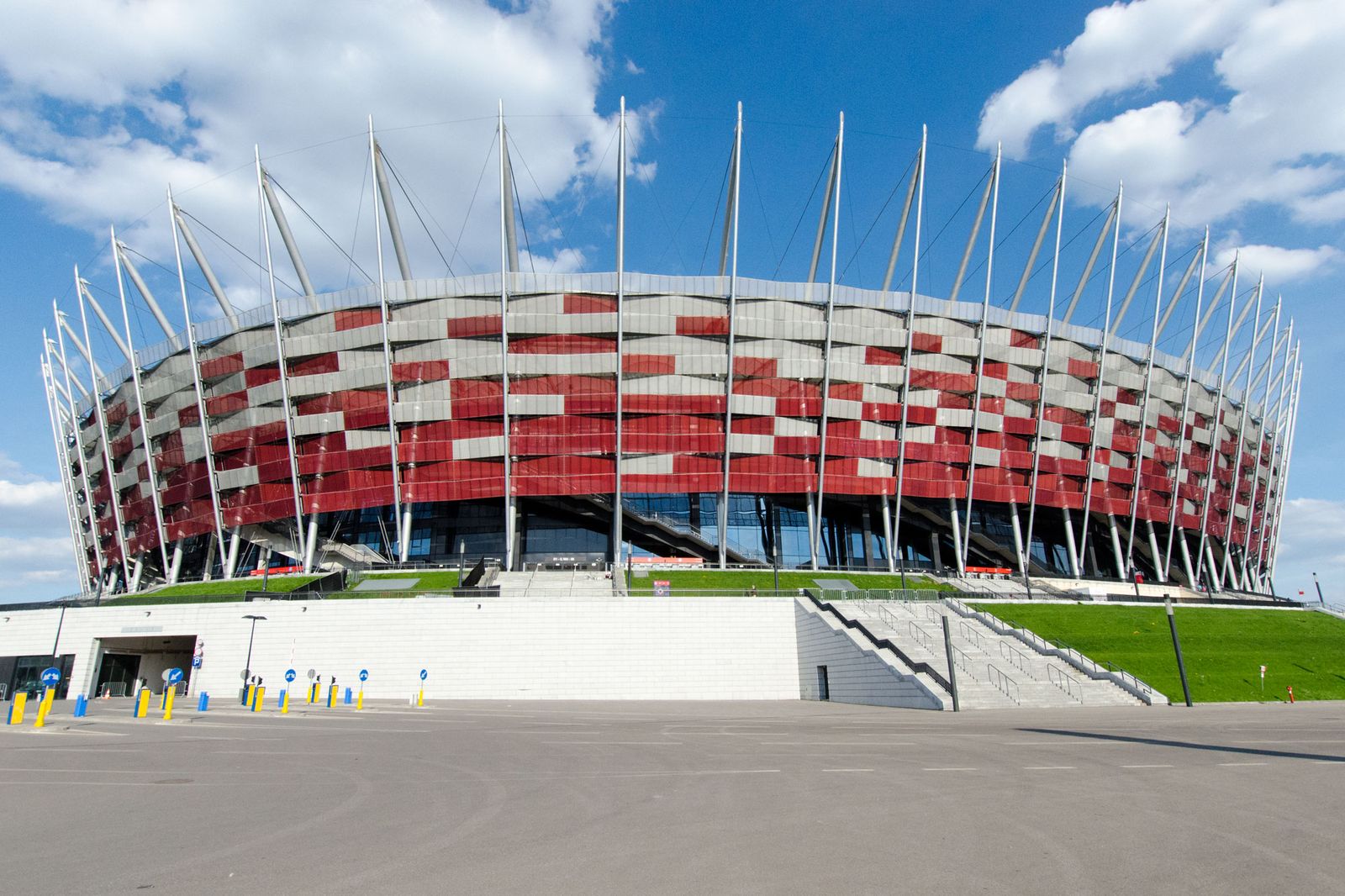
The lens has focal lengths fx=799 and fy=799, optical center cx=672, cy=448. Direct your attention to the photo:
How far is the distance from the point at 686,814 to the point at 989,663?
29.8 meters

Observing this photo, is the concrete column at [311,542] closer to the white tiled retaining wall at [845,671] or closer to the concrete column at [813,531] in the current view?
the concrete column at [813,531]

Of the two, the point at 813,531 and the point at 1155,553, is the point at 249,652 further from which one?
the point at 1155,553

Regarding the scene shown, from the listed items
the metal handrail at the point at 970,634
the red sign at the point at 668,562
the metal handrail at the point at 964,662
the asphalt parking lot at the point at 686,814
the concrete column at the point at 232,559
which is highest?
the concrete column at the point at 232,559

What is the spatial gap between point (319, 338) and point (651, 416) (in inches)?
1189

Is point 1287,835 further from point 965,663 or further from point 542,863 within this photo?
point 965,663

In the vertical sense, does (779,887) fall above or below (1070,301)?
below

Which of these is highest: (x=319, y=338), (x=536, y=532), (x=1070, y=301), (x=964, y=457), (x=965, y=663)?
(x=1070, y=301)

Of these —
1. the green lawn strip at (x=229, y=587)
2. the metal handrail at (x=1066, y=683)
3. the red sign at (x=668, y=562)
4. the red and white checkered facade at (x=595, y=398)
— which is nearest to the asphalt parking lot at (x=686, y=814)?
the metal handrail at (x=1066, y=683)

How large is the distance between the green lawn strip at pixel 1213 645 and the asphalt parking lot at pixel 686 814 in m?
20.7

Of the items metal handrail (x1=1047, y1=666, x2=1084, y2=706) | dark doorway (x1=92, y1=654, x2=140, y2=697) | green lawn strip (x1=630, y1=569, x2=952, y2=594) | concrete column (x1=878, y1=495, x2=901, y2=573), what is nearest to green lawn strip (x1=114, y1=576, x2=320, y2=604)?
dark doorway (x1=92, y1=654, x2=140, y2=697)

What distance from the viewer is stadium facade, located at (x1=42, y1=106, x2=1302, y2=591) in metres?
69.6

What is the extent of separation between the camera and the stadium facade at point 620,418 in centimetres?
6956

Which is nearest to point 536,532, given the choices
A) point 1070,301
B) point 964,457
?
point 964,457

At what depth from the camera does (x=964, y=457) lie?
76.2 meters
